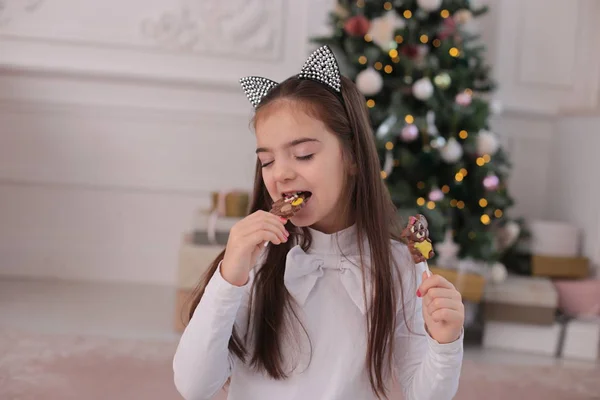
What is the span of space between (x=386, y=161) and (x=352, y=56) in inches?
19.1

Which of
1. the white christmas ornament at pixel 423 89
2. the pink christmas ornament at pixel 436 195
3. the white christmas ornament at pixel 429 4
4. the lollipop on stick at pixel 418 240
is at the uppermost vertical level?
the white christmas ornament at pixel 429 4

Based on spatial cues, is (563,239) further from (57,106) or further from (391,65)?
(57,106)

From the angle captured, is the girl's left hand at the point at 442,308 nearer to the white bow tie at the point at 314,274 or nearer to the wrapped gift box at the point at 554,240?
the white bow tie at the point at 314,274

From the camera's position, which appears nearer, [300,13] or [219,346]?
[219,346]

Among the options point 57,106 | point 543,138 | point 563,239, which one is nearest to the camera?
point 563,239

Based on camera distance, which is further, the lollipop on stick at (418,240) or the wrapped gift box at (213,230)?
the wrapped gift box at (213,230)

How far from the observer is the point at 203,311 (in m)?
1.17

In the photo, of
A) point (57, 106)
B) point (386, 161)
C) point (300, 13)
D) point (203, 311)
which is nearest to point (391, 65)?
point (386, 161)

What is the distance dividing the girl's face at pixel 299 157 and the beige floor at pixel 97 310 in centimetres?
182

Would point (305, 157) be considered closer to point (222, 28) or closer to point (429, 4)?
point (429, 4)

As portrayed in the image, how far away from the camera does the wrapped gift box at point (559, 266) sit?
3305 mm

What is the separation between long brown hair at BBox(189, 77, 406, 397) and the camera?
1254 mm

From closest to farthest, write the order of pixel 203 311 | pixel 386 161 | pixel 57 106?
1. pixel 203 311
2. pixel 386 161
3. pixel 57 106

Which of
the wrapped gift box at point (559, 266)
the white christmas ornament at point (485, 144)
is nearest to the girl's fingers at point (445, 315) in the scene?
the white christmas ornament at point (485, 144)
